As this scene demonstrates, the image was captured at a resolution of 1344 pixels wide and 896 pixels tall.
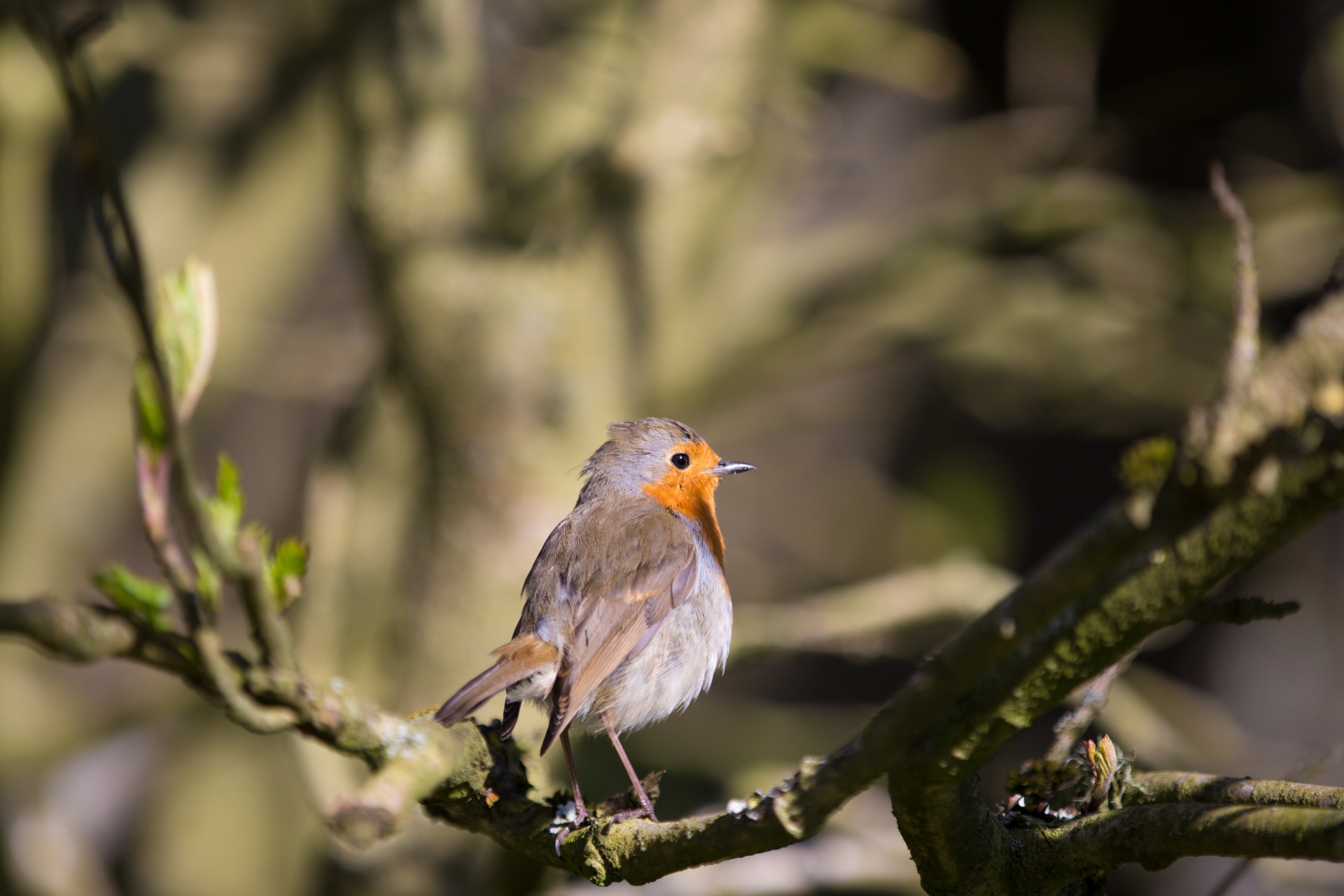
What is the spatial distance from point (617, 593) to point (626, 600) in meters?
0.04

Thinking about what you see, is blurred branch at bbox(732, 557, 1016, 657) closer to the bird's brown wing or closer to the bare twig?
the bird's brown wing

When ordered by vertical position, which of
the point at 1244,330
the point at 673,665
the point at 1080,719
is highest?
the point at 1244,330

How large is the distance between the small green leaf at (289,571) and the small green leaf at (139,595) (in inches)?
5.1

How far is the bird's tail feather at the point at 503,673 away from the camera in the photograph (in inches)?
78.8

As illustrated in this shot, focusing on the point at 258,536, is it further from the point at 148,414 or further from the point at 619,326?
the point at 619,326

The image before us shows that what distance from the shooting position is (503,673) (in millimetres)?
2295

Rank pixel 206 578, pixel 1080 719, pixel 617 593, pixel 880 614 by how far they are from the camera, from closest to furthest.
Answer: pixel 206 578, pixel 1080 719, pixel 617 593, pixel 880 614

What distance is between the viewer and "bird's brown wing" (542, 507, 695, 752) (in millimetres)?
2457

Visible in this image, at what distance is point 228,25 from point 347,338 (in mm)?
1522

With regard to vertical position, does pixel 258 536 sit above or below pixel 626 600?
above

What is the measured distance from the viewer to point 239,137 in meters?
5.23

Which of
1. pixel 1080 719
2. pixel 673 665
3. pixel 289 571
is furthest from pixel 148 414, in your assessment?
pixel 673 665

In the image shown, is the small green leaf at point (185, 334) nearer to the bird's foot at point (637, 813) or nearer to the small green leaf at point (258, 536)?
the small green leaf at point (258, 536)

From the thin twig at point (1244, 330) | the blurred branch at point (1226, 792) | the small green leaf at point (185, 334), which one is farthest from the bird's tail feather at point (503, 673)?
the thin twig at point (1244, 330)
